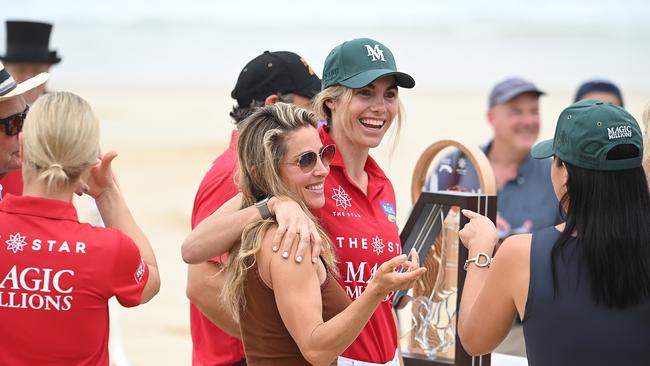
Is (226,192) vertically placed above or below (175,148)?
above

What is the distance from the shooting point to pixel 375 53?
3406 millimetres

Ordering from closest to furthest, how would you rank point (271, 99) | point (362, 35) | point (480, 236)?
point (480, 236)
point (271, 99)
point (362, 35)

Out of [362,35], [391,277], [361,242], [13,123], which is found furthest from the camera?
Result: [362,35]

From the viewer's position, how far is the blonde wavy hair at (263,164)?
2.84 meters

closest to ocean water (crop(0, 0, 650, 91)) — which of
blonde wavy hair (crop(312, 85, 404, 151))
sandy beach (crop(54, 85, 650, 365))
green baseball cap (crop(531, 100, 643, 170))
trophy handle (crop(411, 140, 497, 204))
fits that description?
sandy beach (crop(54, 85, 650, 365))

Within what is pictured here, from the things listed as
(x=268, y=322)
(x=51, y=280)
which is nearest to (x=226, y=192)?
(x=268, y=322)

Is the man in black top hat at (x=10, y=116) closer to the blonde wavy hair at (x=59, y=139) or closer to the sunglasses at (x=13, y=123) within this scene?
the sunglasses at (x=13, y=123)

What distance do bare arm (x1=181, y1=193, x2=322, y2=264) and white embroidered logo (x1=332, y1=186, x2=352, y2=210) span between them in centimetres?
37

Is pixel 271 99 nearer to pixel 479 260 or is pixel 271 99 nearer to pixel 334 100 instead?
pixel 334 100

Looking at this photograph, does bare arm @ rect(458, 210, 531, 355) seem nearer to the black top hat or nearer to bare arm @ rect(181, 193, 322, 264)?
bare arm @ rect(181, 193, 322, 264)

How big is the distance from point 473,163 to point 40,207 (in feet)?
6.03

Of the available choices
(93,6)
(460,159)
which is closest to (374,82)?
(460,159)

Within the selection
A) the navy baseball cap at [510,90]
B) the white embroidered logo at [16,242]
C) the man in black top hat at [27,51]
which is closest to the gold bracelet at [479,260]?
the white embroidered logo at [16,242]

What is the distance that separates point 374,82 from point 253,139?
0.63 meters
